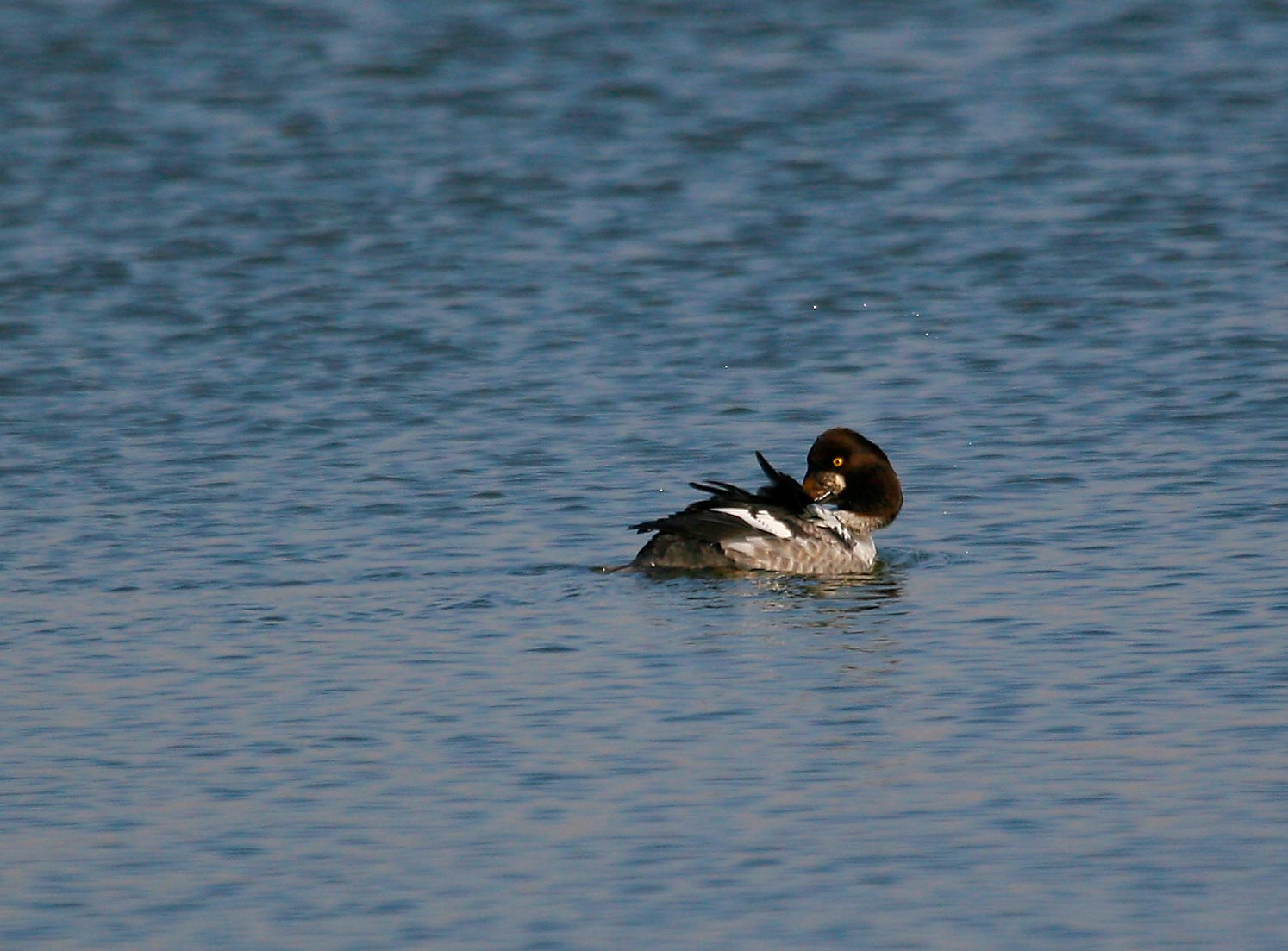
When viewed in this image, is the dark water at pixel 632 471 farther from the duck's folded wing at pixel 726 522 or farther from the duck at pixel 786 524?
the duck's folded wing at pixel 726 522

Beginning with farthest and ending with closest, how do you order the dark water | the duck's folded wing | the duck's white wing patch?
the duck's white wing patch
the duck's folded wing
the dark water

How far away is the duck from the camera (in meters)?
14.2

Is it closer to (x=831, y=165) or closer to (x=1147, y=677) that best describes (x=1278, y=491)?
(x=1147, y=677)

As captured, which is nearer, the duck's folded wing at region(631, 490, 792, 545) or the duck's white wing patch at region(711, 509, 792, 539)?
the duck's folded wing at region(631, 490, 792, 545)

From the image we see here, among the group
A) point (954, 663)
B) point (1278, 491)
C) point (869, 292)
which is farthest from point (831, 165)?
point (954, 663)

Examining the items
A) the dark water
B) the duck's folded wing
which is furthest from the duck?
the dark water

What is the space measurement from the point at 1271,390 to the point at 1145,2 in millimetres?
18339

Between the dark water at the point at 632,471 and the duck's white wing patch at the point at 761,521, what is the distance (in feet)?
1.30

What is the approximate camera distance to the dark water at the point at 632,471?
8.91 meters

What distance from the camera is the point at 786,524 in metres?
14.6

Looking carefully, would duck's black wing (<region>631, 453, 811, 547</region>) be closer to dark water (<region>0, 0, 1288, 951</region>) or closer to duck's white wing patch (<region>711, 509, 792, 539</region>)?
duck's white wing patch (<region>711, 509, 792, 539</region>)

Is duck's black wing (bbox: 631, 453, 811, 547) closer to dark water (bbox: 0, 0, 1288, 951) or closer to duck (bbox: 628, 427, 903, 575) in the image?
duck (bbox: 628, 427, 903, 575)

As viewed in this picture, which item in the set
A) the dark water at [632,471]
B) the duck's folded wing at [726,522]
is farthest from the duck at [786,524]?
the dark water at [632,471]

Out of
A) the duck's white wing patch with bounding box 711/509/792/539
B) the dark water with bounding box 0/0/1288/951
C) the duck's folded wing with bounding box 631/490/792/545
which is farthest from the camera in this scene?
the duck's white wing patch with bounding box 711/509/792/539
